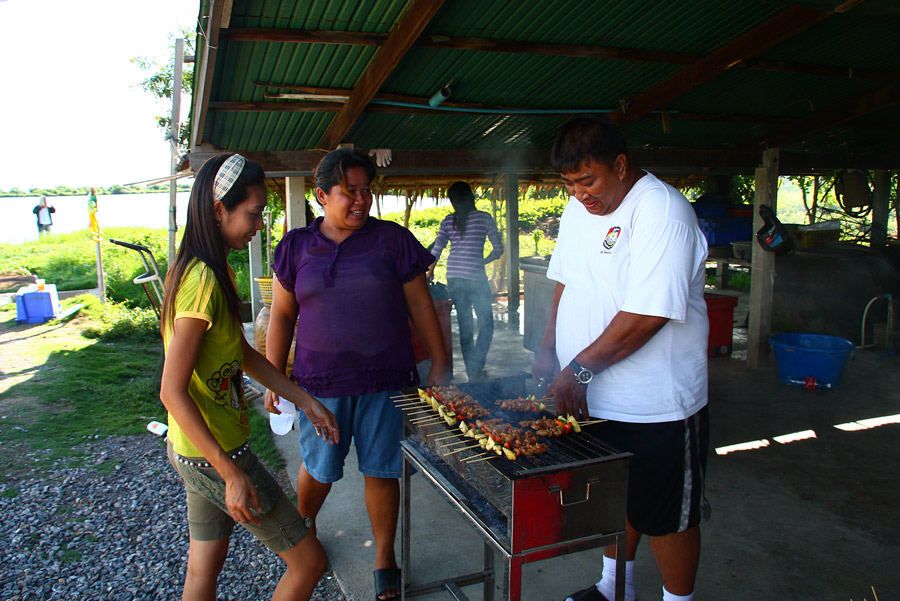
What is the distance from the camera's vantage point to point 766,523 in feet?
12.4

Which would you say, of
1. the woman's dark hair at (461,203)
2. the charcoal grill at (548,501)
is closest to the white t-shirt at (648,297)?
the charcoal grill at (548,501)

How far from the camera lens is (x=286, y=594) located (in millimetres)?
2248

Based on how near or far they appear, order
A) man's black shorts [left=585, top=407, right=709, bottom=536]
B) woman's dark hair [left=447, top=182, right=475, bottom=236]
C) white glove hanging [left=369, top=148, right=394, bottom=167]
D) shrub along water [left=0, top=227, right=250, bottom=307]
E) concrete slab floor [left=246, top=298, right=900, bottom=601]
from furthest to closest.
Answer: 1. shrub along water [left=0, top=227, right=250, bottom=307]
2. white glove hanging [left=369, top=148, right=394, bottom=167]
3. woman's dark hair [left=447, top=182, right=475, bottom=236]
4. concrete slab floor [left=246, top=298, right=900, bottom=601]
5. man's black shorts [left=585, top=407, right=709, bottom=536]

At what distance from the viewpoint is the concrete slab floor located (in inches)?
125

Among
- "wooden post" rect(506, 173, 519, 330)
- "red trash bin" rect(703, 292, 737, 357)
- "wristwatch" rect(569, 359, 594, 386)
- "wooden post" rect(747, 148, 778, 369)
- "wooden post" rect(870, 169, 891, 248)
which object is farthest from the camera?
"wooden post" rect(506, 173, 519, 330)

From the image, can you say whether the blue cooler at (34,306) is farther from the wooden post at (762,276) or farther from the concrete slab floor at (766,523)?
the wooden post at (762,276)

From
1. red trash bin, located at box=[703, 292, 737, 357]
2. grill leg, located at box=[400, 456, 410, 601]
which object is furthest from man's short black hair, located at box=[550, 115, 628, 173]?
red trash bin, located at box=[703, 292, 737, 357]

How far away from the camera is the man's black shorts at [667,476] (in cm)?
231

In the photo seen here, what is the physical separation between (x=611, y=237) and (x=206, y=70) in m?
3.70

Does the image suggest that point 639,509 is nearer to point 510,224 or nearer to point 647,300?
point 647,300

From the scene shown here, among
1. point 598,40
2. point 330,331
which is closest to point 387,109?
point 598,40

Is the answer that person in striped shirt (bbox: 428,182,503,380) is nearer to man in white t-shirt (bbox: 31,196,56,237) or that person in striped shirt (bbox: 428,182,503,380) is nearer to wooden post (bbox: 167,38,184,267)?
wooden post (bbox: 167,38,184,267)

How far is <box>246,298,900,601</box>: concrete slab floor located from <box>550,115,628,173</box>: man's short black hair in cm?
230

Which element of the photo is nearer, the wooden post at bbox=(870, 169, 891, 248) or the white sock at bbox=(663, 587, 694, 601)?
the white sock at bbox=(663, 587, 694, 601)
